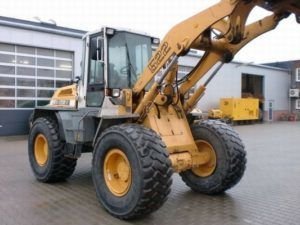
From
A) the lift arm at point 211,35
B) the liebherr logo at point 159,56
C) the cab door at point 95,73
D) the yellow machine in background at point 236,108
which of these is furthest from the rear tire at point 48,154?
the yellow machine in background at point 236,108

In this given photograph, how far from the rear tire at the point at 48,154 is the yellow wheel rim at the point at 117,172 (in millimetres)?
1917

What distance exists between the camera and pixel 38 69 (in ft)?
59.8

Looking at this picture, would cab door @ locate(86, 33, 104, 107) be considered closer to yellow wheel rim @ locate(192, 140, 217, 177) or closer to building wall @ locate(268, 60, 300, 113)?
yellow wheel rim @ locate(192, 140, 217, 177)

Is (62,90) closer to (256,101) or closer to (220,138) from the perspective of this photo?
(220,138)

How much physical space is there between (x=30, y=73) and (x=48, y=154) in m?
11.3

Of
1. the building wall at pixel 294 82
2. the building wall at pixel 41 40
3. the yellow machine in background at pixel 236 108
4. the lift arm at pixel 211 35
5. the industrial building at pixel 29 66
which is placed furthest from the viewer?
the building wall at pixel 294 82

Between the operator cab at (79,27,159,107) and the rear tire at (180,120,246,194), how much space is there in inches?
63.2

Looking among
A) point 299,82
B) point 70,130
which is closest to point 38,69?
point 70,130

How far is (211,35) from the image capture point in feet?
18.7

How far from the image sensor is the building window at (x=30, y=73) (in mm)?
17250

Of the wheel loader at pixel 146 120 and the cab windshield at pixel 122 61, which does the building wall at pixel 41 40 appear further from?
the cab windshield at pixel 122 61

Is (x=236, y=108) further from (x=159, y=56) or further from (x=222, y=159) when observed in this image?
(x=159, y=56)

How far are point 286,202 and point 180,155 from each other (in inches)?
74.5

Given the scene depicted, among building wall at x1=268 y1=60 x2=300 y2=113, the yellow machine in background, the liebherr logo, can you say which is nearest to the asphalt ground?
the liebherr logo
